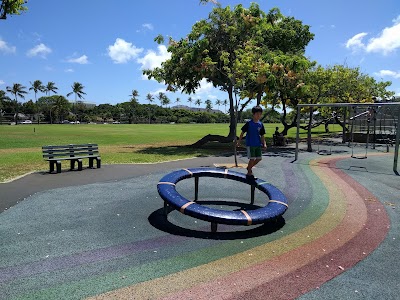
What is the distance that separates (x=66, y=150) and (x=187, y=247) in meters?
8.04

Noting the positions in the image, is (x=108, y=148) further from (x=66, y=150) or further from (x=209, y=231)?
(x=209, y=231)

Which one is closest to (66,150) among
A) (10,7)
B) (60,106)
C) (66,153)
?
(66,153)

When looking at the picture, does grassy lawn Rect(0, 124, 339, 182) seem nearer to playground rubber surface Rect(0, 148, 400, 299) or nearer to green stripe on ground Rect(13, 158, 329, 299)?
playground rubber surface Rect(0, 148, 400, 299)

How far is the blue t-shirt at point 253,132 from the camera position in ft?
24.5

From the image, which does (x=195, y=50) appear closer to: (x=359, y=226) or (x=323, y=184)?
(x=323, y=184)

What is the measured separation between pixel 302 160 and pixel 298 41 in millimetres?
12796

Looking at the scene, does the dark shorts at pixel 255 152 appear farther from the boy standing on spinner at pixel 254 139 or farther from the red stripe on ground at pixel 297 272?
the red stripe on ground at pixel 297 272

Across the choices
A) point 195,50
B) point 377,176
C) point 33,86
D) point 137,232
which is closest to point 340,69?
point 195,50

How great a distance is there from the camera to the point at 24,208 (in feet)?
22.1

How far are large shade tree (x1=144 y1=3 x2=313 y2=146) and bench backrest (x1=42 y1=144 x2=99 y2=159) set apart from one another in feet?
21.3

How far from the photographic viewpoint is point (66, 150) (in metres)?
11.5

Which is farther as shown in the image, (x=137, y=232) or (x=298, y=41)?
(x=298, y=41)

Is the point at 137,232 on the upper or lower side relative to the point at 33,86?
lower

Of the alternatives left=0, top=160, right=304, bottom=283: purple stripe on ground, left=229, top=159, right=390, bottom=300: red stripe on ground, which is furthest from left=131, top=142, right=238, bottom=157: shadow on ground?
left=0, top=160, right=304, bottom=283: purple stripe on ground
